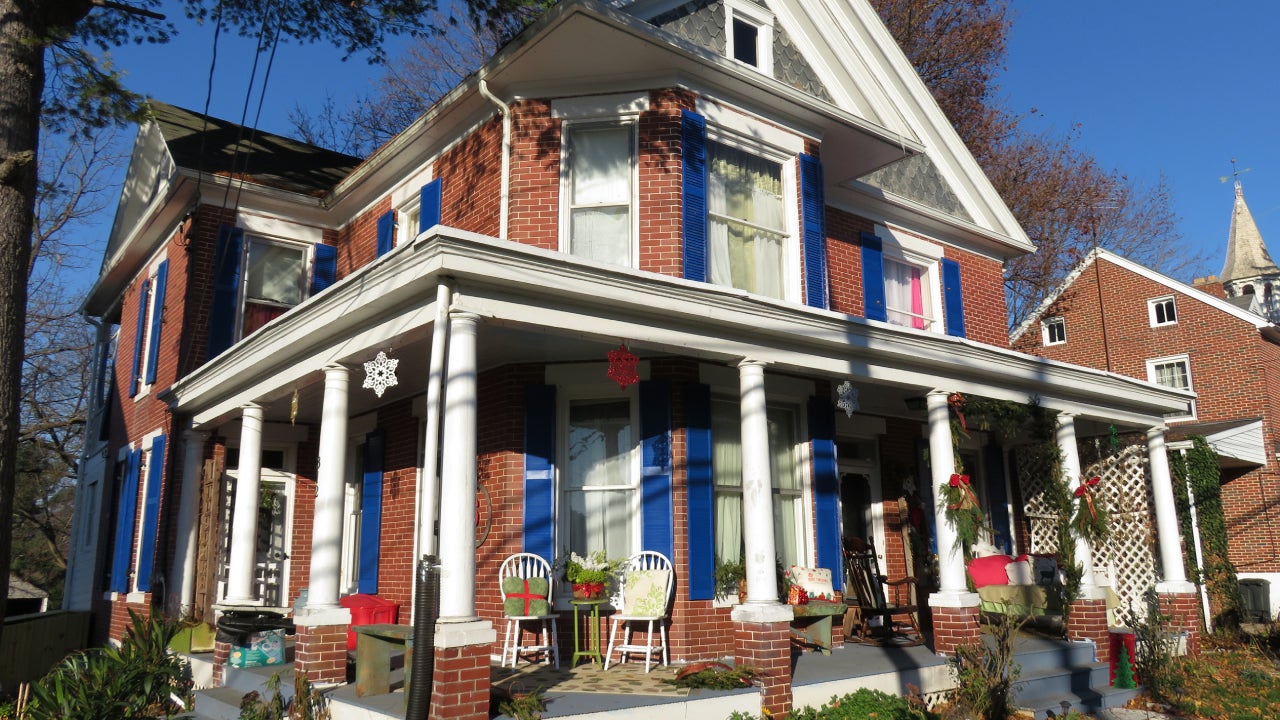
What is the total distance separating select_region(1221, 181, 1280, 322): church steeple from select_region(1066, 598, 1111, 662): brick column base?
33552 mm

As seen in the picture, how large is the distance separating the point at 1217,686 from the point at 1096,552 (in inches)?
117

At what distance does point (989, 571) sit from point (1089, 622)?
117cm

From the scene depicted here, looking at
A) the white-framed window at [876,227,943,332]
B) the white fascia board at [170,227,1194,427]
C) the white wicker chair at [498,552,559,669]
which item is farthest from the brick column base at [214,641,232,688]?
the white-framed window at [876,227,943,332]

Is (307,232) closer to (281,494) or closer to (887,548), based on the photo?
(281,494)

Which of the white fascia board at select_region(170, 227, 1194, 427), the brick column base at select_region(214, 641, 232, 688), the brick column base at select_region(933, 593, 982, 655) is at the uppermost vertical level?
the white fascia board at select_region(170, 227, 1194, 427)

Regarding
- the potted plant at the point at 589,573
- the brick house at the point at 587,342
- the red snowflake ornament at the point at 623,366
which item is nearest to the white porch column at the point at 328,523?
the brick house at the point at 587,342

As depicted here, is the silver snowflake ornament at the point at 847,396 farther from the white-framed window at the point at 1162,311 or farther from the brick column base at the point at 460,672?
the white-framed window at the point at 1162,311

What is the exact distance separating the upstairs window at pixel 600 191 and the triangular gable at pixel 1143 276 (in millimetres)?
16168

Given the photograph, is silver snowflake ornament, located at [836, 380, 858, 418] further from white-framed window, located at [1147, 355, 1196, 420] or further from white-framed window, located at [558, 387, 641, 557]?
white-framed window, located at [1147, 355, 1196, 420]

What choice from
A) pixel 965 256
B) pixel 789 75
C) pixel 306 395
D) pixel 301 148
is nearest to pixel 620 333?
pixel 306 395

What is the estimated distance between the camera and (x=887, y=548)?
1136 cm

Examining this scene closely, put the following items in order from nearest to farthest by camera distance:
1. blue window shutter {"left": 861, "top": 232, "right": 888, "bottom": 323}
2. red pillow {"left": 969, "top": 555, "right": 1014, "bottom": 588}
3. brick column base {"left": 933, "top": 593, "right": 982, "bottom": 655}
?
1. brick column base {"left": 933, "top": 593, "right": 982, "bottom": 655}
2. red pillow {"left": 969, "top": 555, "right": 1014, "bottom": 588}
3. blue window shutter {"left": 861, "top": 232, "right": 888, "bottom": 323}

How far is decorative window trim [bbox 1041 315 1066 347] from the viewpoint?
2433 centimetres

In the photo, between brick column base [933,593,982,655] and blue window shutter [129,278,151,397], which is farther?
blue window shutter [129,278,151,397]
